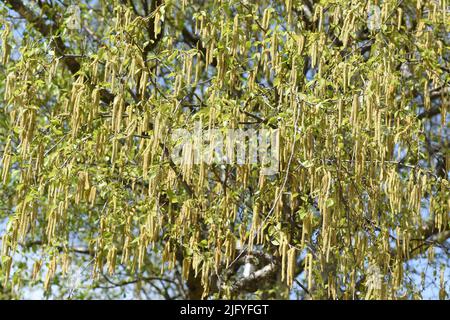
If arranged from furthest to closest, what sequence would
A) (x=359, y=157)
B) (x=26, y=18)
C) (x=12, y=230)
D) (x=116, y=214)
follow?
(x=26, y=18) → (x=116, y=214) → (x=12, y=230) → (x=359, y=157)

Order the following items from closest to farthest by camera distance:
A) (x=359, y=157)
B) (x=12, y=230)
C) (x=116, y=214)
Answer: (x=359, y=157), (x=12, y=230), (x=116, y=214)

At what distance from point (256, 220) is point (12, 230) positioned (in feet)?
5.33

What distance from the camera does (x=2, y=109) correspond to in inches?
288

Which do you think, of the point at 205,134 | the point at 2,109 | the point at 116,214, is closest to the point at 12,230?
the point at 116,214

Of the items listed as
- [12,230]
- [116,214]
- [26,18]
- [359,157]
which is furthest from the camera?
[26,18]

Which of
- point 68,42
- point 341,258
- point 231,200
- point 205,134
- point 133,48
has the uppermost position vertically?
point 68,42

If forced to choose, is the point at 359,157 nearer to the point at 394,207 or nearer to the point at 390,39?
the point at 394,207

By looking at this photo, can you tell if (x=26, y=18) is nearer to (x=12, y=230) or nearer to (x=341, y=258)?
(x=12, y=230)

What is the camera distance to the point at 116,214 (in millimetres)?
5293

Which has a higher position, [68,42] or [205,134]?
[68,42]

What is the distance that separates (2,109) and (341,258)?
13.0 feet

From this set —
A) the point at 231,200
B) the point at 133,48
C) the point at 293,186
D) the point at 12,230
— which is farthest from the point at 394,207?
the point at 12,230

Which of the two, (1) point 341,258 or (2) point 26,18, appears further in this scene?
(2) point 26,18

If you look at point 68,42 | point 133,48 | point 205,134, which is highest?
point 68,42
